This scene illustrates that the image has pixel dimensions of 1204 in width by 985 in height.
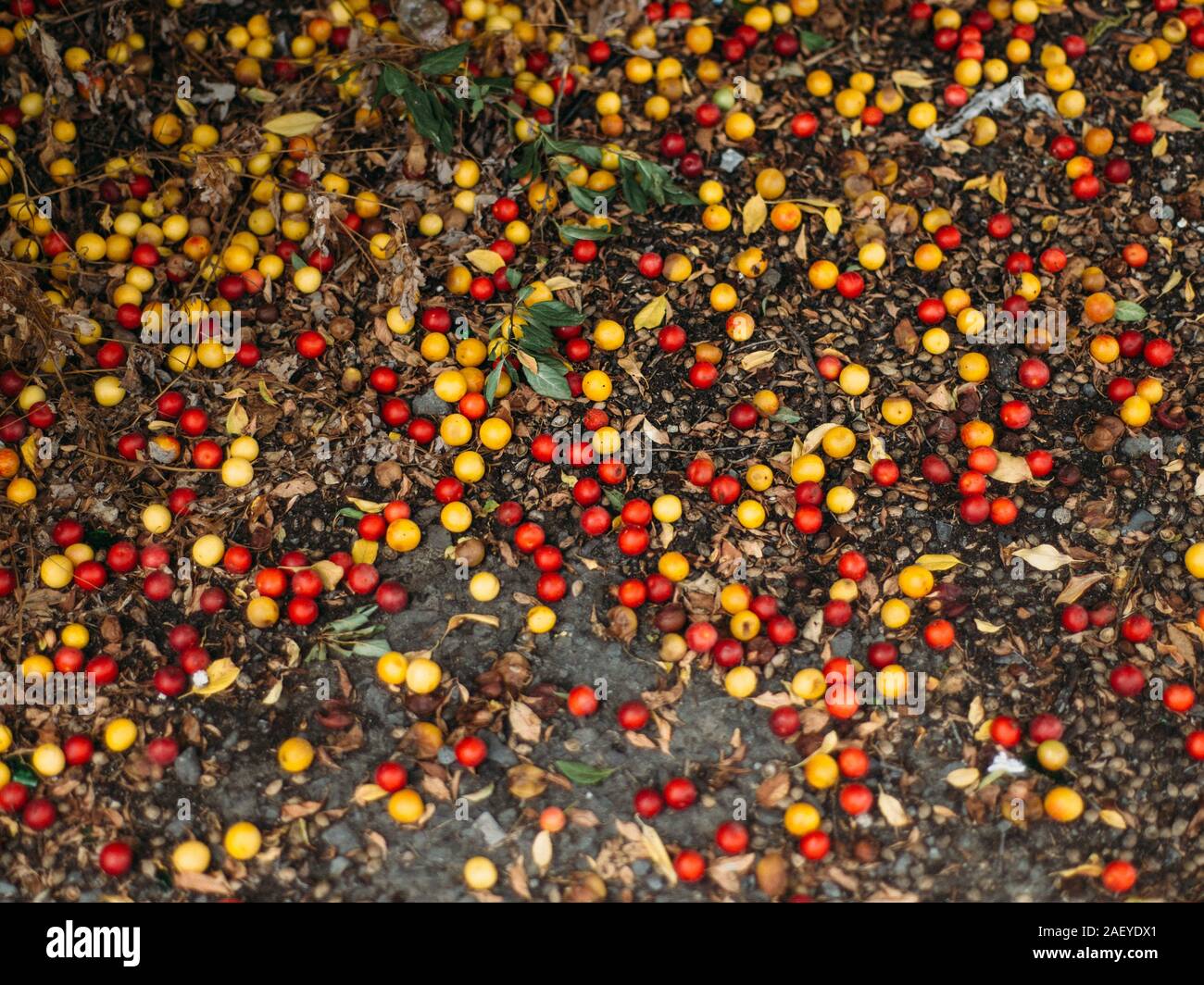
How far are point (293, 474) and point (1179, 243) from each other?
4.63 meters

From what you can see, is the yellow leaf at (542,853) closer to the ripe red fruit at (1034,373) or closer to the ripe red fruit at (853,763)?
the ripe red fruit at (853,763)

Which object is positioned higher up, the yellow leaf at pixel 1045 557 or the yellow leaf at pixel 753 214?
the yellow leaf at pixel 753 214

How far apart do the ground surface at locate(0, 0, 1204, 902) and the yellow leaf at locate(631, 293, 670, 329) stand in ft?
0.05

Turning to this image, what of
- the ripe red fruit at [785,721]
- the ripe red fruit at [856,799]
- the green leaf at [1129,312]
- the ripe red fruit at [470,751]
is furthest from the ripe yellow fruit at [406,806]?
the green leaf at [1129,312]

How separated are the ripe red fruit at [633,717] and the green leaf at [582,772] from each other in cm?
19

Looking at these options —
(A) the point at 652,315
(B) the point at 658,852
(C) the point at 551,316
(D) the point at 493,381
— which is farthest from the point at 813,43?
(B) the point at 658,852

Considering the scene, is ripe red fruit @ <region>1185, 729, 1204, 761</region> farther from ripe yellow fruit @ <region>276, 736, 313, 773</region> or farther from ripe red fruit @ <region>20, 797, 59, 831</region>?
ripe red fruit @ <region>20, 797, 59, 831</region>

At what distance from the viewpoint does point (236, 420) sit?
446 cm

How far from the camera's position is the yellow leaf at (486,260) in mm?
4773

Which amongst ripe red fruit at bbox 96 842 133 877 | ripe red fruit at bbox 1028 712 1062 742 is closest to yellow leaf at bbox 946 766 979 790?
ripe red fruit at bbox 1028 712 1062 742
